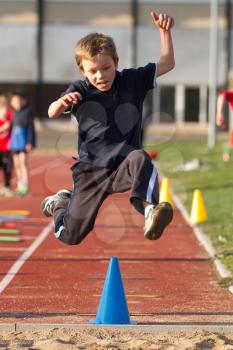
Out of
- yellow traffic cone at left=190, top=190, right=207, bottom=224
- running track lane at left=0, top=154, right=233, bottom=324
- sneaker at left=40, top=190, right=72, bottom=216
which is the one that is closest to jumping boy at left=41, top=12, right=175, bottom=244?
sneaker at left=40, top=190, right=72, bottom=216

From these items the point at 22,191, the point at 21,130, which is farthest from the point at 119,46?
the point at 21,130

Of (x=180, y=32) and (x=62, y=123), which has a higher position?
(x=180, y=32)

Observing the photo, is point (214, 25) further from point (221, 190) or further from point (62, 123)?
point (221, 190)

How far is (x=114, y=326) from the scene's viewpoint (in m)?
7.80

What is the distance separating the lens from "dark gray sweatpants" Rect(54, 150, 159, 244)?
7.30m

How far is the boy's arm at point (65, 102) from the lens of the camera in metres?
7.07

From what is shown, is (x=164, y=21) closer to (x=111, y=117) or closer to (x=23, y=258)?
(x=111, y=117)

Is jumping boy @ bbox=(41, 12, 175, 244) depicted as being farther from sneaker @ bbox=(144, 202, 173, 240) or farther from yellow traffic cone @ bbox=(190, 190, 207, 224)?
yellow traffic cone @ bbox=(190, 190, 207, 224)

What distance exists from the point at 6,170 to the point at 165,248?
7.59 meters

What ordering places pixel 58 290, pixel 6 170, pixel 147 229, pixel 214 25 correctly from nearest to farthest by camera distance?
pixel 147 229
pixel 58 290
pixel 6 170
pixel 214 25

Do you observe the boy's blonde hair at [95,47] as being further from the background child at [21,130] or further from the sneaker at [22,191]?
the sneaker at [22,191]

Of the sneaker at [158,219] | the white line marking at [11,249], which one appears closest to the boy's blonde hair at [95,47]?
the sneaker at [158,219]

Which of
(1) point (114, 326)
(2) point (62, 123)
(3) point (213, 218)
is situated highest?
(1) point (114, 326)

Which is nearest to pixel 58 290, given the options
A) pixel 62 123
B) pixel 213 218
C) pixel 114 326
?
pixel 114 326
